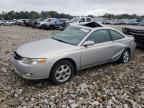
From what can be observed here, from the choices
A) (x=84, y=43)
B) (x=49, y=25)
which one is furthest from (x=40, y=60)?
(x=49, y=25)

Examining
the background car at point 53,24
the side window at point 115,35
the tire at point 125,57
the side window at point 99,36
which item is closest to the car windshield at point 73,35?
the side window at point 99,36

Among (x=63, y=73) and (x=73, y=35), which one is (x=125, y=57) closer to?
(x=73, y=35)

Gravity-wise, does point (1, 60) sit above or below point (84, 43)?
below

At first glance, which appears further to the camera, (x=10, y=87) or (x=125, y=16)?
(x=125, y=16)

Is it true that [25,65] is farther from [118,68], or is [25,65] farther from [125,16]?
[125,16]

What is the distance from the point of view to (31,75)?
5.12 metres

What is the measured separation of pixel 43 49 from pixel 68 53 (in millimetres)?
656

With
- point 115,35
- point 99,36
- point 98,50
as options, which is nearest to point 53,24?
point 115,35

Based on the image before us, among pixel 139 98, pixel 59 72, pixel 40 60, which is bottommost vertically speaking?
pixel 139 98

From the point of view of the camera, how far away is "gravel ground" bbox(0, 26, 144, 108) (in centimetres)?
462

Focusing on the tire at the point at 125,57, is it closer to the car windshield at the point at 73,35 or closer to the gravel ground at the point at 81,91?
the gravel ground at the point at 81,91

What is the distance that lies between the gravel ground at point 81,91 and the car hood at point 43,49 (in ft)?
2.77

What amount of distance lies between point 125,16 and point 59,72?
321 feet

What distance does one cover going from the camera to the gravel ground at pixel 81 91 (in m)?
4.62
